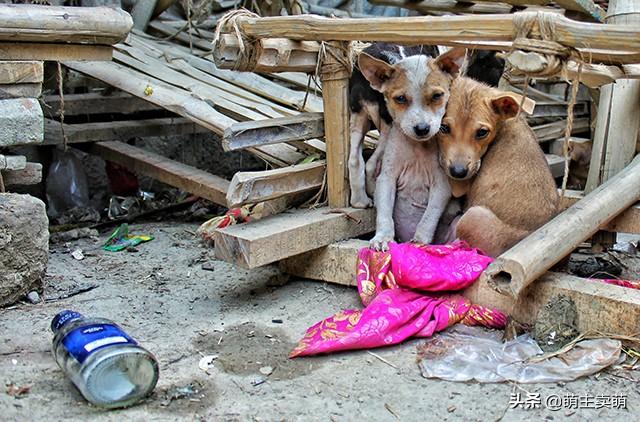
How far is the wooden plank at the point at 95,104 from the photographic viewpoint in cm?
653

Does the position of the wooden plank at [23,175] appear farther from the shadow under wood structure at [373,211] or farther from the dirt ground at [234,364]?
the shadow under wood structure at [373,211]

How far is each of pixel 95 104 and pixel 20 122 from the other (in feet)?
8.16

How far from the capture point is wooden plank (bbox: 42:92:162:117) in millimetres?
6531

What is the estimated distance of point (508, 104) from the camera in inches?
171

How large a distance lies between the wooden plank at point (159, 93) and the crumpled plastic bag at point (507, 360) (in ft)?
6.97

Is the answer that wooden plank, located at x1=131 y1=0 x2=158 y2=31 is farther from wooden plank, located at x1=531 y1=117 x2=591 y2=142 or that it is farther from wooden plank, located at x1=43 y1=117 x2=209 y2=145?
wooden plank, located at x1=531 y1=117 x2=591 y2=142

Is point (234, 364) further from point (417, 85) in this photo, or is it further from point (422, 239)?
point (417, 85)

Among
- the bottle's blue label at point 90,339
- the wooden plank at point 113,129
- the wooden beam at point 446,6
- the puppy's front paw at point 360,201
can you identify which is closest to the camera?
the bottle's blue label at point 90,339

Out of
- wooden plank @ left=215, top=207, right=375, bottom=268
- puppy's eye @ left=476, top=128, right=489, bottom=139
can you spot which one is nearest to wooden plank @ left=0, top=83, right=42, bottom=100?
wooden plank @ left=215, top=207, right=375, bottom=268

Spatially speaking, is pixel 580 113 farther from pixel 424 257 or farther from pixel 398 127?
pixel 424 257

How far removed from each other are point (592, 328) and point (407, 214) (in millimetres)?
1505

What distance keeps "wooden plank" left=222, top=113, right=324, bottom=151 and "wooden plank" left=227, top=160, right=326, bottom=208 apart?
0.57ft

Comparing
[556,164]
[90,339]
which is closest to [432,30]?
[90,339]

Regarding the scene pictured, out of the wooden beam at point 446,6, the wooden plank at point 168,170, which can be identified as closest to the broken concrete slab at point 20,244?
the wooden plank at point 168,170
